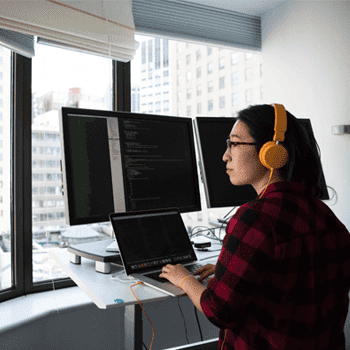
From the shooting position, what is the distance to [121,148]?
130 cm

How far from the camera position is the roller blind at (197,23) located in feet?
7.12

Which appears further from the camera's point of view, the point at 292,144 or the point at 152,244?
→ the point at 152,244

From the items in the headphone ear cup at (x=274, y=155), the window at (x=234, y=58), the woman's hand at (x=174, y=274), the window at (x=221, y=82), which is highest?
the window at (x=234, y=58)

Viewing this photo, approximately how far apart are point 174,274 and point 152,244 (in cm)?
17

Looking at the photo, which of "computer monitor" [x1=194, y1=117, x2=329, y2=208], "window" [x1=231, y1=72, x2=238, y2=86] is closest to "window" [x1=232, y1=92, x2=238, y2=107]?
"window" [x1=231, y1=72, x2=238, y2=86]

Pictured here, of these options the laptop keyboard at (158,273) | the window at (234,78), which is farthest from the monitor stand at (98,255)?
the window at (234,78)

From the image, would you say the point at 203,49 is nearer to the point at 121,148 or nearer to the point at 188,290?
the point at 121,148

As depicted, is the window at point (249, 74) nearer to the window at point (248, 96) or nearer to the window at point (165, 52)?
the window at point (248, 96)

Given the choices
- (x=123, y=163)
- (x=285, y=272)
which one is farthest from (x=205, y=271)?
(x=123, y=163)

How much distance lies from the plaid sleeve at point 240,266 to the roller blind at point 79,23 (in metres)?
1.47

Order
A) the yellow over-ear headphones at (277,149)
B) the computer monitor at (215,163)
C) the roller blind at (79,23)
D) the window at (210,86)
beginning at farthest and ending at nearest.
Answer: the window at (210,86)
the roller blind at (79,23)
the computer monitor at (215,163)
the yellow over-ear headphones at (277,149)

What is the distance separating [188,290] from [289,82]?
1.95m

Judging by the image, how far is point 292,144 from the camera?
0.85 metres

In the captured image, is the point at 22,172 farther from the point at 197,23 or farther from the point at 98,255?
the point at 197,23
